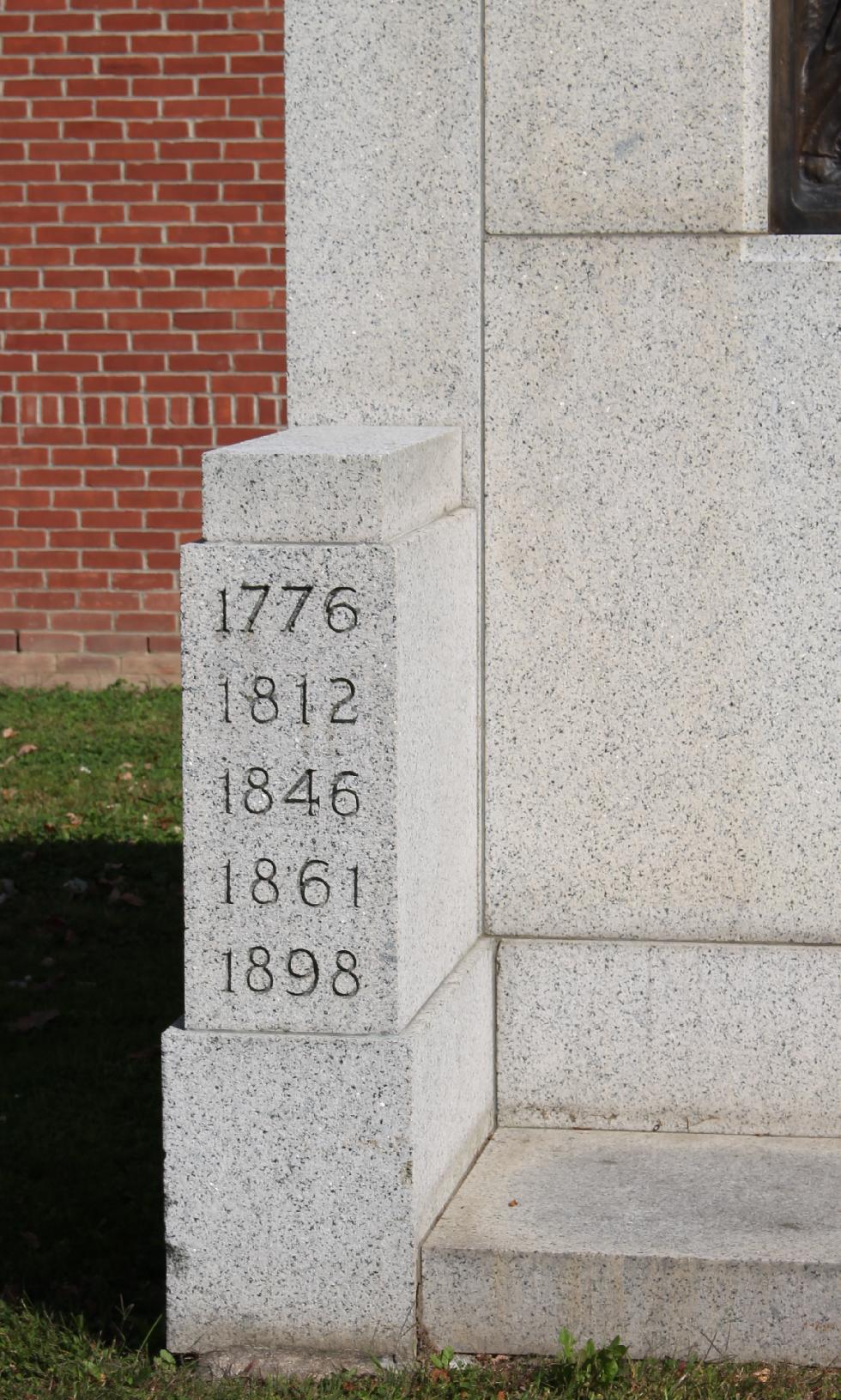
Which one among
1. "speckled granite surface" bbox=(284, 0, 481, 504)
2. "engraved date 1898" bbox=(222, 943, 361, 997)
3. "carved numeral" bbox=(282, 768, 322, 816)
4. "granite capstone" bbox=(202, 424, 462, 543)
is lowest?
"engraved date 1898" bbox=(222, 943, 361, 997)

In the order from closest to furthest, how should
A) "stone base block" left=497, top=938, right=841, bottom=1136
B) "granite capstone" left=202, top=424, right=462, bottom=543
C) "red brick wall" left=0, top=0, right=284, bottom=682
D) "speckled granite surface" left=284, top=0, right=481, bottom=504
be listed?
1. "granite capstone" left=202, top=424, right=462, bottom=543
2. "speckled granite surface" left=284, top=0, right=481, bottom=504
3. "stone base block" left=497, top=938, right=841, bottom=1136
4. "red brick wall" left=0, top=0, right=284, bottom=682

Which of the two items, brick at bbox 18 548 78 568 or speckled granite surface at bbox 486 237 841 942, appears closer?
speckled granite surface at bbox 486 237 841 942

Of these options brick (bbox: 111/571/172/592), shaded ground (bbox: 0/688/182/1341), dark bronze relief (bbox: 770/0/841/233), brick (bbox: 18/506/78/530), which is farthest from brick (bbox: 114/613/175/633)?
dark bronze relief (bbox: 770/0/841/233)

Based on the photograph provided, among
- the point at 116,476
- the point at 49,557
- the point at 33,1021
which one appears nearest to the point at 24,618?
the point at 49,557

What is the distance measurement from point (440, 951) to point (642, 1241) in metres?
0.64

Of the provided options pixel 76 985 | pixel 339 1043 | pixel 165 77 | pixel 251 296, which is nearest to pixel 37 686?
pixel 251 296

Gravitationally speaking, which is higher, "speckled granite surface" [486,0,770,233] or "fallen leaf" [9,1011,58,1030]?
"speckled granite surface" [486,0,770,233]

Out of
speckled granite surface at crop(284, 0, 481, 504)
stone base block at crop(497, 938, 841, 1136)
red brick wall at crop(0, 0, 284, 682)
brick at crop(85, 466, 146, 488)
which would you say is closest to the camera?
speckled granite surface at crop(284, 0, 481, 504)

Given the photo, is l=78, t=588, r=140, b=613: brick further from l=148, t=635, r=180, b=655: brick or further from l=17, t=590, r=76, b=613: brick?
l=148, t=635, r=180, b=655: brick

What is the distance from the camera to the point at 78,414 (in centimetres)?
913

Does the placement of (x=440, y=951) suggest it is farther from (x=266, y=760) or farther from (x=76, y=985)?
(x=76, y=985)

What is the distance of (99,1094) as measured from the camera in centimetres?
479

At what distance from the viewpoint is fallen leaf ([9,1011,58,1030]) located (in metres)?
5.23

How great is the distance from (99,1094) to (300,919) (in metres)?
1.79
